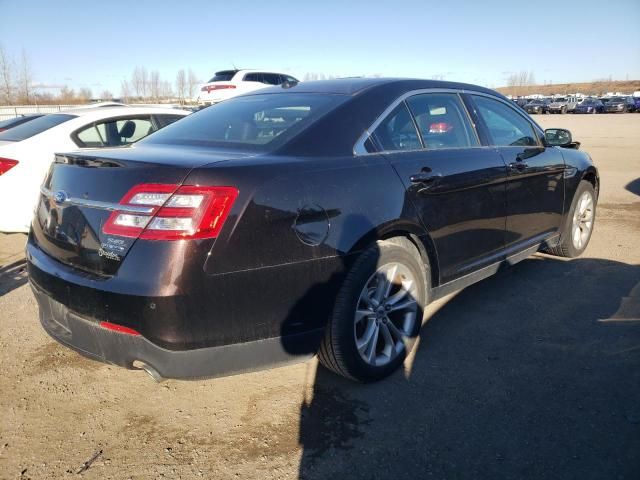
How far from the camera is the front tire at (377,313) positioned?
8.74ft

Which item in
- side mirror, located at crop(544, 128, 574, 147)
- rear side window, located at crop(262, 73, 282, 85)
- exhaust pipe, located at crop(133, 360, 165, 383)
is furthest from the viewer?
rear side window, located at crop(262, 73, 282, 85)

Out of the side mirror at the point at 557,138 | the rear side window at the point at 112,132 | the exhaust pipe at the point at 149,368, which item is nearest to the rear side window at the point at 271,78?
the rear side window at the point at 112,132

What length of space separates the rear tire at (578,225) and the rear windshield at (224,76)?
14579mm

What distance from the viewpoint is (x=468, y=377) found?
9.78 ft

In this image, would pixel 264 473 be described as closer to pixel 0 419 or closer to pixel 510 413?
pixel 510 413

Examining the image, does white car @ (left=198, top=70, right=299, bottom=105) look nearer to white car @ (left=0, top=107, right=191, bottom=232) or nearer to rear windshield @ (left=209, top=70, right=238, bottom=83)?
rear windshield @ (left=209, top=70, right=238, bottom=83)

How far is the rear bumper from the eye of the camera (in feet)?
7.34

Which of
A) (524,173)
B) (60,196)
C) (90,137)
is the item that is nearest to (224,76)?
(90,137)

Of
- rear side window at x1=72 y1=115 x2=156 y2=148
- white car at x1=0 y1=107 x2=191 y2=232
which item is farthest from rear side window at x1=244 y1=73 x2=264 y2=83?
rear side window at x1=72 y1=115 x2=156 y2=148

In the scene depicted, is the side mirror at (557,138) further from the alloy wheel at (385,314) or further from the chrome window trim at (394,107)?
the alloy wheel at (385,314)

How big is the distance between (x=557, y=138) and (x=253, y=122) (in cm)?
303

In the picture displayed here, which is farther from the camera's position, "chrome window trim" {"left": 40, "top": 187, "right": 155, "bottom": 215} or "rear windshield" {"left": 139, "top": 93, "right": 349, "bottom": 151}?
"rear windshield" {"left": 139, "top": 93, "right": 349, "bottom": 151}

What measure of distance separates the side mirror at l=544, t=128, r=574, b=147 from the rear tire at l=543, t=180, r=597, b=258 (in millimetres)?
501

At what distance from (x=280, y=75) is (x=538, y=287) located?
1584 centimetres
